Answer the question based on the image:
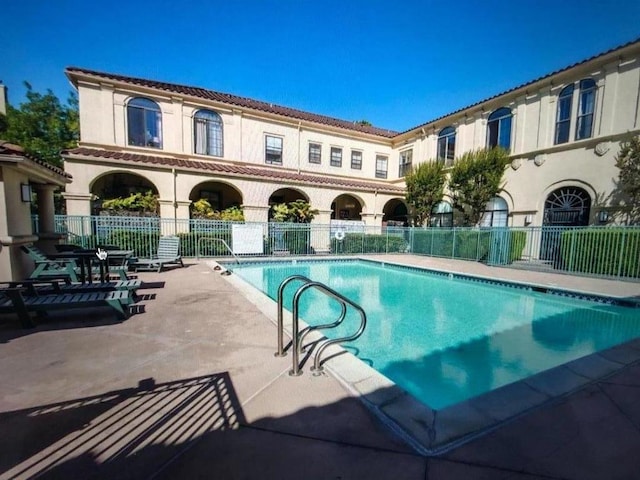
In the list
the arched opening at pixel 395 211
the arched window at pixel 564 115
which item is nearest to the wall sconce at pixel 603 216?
the arched window at pixel 564 115

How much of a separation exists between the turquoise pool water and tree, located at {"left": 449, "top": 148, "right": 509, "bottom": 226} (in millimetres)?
7357

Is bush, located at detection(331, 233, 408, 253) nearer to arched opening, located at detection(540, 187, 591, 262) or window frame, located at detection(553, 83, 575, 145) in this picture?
arched opening, located at detection(540, 187, 591, 262)

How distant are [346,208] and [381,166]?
423 centimetres

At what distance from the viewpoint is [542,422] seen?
2.16 meters

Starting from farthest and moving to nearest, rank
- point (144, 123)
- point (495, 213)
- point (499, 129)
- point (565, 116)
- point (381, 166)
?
point (381, 166)
point (499, 129)
point (495, 213)
point (144, 123)
point (565, 116)

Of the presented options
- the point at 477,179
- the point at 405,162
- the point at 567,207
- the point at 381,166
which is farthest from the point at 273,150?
the point at 567,207

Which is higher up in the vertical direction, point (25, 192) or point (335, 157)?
point (335, 157)

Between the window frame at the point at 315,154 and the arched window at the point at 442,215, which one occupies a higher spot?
the window frame at the point at 315,154

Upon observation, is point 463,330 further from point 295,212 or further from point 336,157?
point 336,157

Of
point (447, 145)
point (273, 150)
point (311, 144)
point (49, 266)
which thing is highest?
point (311, 144)

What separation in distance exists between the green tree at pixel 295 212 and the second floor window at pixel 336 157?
17.7ft

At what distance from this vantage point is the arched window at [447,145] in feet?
59.9

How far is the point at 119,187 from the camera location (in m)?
15.0

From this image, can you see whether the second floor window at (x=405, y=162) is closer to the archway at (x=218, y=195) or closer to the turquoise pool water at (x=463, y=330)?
the archway at (x=218, y=195)
